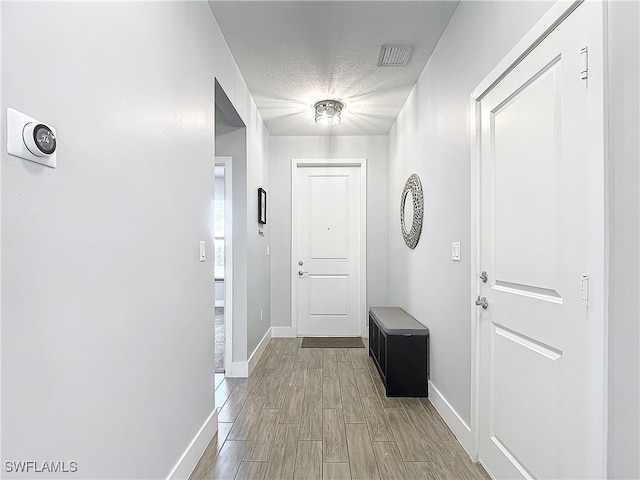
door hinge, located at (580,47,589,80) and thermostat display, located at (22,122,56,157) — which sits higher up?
door hinge, located at (580,47,589,80)

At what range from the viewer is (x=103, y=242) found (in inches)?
45.6

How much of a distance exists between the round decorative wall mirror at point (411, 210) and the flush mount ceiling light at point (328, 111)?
979 millimetres

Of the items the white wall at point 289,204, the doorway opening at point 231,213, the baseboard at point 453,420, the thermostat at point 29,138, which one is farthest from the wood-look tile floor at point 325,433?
the thermostat at point 29,138

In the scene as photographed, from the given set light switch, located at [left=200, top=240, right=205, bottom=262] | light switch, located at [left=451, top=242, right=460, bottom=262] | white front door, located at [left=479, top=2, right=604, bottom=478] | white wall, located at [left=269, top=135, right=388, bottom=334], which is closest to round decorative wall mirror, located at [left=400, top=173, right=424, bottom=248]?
light switch, located at [left=451, top=242, right=460, bottom=262]

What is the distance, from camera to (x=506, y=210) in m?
1.70

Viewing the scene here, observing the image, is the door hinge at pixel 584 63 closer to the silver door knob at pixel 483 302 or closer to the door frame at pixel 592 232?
the door frame at pixel 592 232

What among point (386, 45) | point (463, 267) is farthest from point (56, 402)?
point (386, 45)

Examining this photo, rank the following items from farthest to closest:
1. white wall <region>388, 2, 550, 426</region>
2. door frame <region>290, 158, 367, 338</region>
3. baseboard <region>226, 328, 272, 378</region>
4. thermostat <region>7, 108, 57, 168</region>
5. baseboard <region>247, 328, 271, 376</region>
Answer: door frame <region>290, 158, 367, 338</region>
baseboard <region>247, 328, 271, 376</region>
baseboard <region>226, 328, 272, 378</region>
white wall <region>388, 2, 550, 426</region>
thermostat <region>7, 108, 57, 168</region>

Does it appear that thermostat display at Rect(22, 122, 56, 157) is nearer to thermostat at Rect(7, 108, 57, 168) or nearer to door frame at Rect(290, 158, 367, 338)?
thermostat at Rect(7, 108, 57, 168)

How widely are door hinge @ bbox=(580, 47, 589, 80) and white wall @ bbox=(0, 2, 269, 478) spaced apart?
1510mm

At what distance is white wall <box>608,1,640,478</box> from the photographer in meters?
1.05

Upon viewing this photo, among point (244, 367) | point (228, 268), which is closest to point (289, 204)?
point (228, 268)

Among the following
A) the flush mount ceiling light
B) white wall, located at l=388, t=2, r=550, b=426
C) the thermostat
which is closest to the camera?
the thermostat

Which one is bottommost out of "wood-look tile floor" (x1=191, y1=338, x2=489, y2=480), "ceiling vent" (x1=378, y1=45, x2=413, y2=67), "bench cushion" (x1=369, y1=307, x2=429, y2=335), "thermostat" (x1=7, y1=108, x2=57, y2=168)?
"wood-look tile floor" (x1=191, y1=338, x2=489, y2=480)
